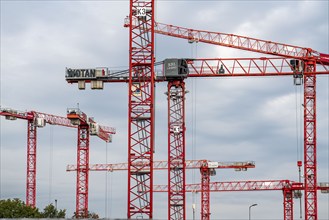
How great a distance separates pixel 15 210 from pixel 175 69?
5241 centimetres

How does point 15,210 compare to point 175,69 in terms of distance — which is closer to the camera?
point 175,69

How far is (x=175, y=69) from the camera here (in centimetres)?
12369

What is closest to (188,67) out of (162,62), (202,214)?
(162,62)

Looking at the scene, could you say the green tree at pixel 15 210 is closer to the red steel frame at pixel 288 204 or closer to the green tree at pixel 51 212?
the green tree at pixel 51 212

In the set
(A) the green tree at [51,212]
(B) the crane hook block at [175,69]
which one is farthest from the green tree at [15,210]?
(B) the crane hook block at [175,69]

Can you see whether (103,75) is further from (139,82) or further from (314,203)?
(314,203)

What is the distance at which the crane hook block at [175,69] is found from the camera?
123 meters

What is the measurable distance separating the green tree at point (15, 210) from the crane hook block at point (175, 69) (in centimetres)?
4790

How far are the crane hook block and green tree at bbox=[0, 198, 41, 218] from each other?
4790 centimetres

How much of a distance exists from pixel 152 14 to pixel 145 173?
22333mm

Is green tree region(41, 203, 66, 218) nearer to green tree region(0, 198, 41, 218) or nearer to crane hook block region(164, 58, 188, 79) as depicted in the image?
green tree region(0, 198, 41, 218)

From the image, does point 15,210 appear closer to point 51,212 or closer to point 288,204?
point 51,212


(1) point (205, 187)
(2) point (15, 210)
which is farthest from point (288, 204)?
(2) point (15, 210)

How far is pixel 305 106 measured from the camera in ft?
419
